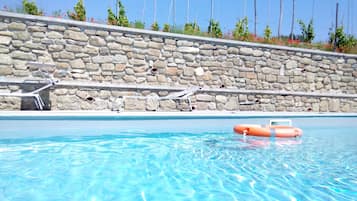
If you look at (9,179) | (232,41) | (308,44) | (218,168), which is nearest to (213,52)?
(232,41)

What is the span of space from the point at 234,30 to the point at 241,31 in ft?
0.78

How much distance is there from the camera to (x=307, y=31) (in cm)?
1105

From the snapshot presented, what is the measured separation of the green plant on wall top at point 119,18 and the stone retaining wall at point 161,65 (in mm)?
667

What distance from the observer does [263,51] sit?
905cm

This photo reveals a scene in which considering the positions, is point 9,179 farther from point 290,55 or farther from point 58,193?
point 290,55

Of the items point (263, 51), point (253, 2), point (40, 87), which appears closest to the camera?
point (40, 87)

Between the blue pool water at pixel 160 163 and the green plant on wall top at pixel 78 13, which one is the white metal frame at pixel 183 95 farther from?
the green plant on wall top at pixel 78 13

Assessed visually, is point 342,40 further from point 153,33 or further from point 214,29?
point 153,33

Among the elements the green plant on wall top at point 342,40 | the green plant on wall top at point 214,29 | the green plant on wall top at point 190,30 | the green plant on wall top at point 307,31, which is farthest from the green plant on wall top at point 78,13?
the green plant on wall top at point 342,40

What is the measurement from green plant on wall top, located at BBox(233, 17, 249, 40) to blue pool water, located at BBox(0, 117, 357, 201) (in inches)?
184

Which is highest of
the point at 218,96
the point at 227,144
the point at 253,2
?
the point at 253,2

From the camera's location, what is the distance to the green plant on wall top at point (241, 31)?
9445 millimetres

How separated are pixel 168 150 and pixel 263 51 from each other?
6217 mm

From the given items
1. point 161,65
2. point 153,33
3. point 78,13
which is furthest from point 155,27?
point 78,13
